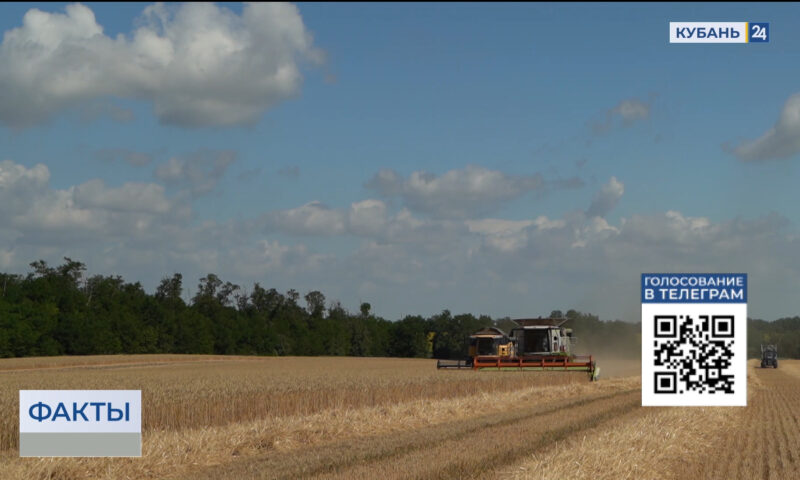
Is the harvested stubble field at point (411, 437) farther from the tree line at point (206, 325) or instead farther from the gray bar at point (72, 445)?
the tree line at point (206, 325)

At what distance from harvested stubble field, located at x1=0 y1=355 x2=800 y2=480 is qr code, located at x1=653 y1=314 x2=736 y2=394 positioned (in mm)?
1439

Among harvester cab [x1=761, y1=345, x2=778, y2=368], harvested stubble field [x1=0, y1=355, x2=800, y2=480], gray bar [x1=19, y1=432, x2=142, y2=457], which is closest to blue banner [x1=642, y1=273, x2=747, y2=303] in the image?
harvested stubble field [x1=0, y1=355, x2=800, y2=480]

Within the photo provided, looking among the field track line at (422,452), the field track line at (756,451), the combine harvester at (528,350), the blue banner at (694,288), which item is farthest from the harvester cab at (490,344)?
the blue banner at (694,288)

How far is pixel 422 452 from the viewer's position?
15.4m

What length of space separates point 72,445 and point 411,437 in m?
7.44

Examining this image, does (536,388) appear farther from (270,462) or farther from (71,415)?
(71,415)

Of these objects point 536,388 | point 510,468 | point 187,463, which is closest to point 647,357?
point 510,468

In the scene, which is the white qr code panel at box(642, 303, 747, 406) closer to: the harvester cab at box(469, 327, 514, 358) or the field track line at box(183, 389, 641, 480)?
the field track line at box(183, 389, 641, 480)

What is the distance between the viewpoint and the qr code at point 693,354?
12.6 metres

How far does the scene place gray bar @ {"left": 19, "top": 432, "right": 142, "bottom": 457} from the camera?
1313 cm

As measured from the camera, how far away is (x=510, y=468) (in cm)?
1292

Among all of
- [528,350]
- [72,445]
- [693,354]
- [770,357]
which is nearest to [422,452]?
[693,354]

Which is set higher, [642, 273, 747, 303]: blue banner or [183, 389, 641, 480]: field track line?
[642, 273, 747, 303]: blue banner

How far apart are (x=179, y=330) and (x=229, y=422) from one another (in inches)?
3188
